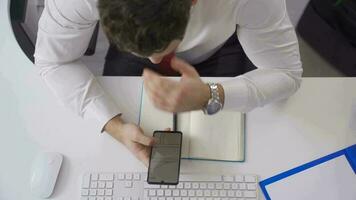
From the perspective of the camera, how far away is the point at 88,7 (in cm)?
68

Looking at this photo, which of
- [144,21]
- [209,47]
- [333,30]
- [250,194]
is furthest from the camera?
[333,30]

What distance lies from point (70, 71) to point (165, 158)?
0.95 feet

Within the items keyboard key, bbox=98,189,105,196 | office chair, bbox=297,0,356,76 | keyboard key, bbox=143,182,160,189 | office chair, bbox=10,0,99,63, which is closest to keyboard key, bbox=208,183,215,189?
keyboard key, bbox=143,182,160,189

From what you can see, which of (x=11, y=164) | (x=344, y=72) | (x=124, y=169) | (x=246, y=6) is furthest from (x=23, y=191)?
(x=344, y=72)

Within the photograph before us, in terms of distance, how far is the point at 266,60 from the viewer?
80 cm

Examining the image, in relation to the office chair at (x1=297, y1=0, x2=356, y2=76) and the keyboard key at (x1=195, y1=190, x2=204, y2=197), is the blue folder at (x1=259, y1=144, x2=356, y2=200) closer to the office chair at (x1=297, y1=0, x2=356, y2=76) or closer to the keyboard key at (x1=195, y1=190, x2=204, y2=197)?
the keyboard key at (x1=195, y1=190, x2=204, y2=197)

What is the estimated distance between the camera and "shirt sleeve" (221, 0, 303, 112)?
0.71 metres

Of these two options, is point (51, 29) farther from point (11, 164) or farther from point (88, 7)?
point (11, 164)

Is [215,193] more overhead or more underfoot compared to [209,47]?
more underfoot

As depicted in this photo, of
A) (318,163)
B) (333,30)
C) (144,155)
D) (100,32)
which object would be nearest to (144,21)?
(144,155)

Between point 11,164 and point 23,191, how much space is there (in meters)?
0.07

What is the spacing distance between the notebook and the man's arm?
1.9 inches

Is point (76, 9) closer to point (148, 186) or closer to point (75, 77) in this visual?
point (75, 77)

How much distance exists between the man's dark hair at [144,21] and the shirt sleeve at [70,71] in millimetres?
252
